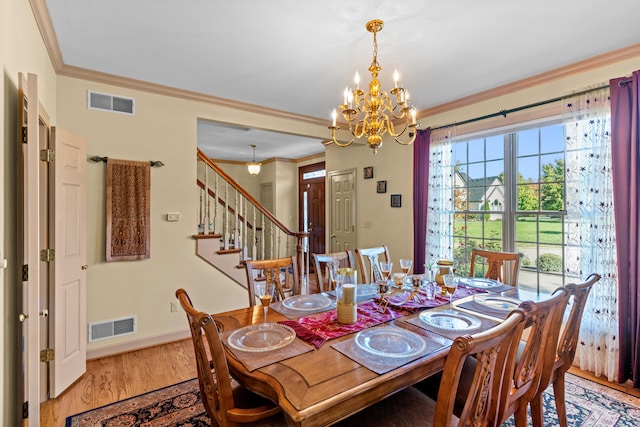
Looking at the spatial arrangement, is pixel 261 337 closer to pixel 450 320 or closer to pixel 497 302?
pixel 450 320

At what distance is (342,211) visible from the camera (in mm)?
5227

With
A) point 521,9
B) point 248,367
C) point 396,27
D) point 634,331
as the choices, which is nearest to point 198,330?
point 248,367

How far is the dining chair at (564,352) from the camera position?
1.53 m

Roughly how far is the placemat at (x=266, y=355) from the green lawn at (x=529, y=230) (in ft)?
9.17

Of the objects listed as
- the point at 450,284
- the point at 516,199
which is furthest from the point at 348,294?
the point at 516,199

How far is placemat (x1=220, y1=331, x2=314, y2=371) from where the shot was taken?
121 cm

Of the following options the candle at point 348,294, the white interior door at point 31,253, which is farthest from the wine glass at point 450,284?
the white interior door at point 31,253

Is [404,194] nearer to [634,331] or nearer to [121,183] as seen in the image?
[634,331]

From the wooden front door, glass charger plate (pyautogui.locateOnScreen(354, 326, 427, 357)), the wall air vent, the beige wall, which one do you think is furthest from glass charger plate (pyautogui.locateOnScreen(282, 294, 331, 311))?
the wooden front door

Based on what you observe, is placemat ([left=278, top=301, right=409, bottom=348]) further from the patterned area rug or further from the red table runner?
the patterned area rug

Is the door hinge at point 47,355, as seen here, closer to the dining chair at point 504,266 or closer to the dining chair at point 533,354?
the dining chair at point 533,354

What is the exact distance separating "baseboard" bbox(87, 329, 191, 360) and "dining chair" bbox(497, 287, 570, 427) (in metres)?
3.00

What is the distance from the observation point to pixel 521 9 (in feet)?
6.31

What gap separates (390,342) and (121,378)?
2335 millimetres
